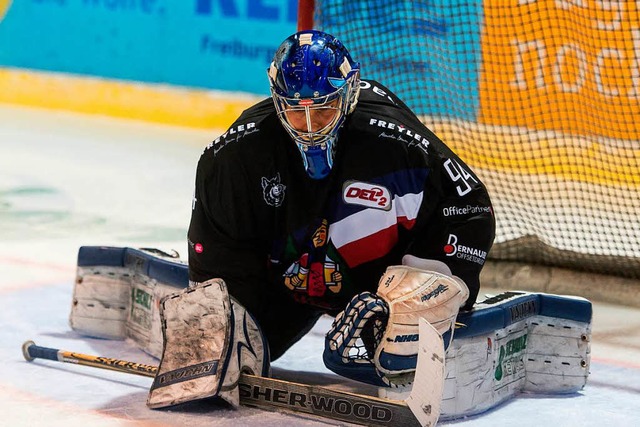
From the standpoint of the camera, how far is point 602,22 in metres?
5.62

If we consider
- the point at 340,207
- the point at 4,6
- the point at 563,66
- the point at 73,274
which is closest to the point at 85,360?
the point at 340,207

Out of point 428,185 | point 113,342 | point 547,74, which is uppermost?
point 547,74

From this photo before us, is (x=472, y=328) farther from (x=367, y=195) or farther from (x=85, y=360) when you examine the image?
(x=85, y=360)

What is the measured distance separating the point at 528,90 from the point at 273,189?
3258 mm

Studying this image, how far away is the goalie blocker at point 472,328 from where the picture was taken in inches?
124

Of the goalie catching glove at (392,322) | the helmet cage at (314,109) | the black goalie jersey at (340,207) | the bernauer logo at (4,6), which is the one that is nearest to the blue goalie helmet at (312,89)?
the helmet cage at (314,109)

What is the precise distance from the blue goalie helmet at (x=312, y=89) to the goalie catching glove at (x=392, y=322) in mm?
376

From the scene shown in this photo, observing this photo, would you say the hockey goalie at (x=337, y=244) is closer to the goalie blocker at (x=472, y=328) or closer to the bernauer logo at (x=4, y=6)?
the goalie blocker at (x=472, y=328)

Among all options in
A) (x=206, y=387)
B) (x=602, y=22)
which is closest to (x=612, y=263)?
(x=602, y=22)

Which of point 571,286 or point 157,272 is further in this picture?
point 571,286

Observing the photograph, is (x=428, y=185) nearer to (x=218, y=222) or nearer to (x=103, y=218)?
(x=218, y=222)

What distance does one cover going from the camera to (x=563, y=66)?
6043 millimetres

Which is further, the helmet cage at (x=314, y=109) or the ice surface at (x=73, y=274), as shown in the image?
the ice surface at (x=73, y=274)

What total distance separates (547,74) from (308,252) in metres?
3.20
